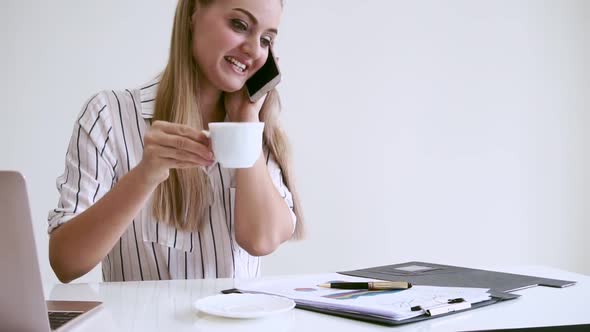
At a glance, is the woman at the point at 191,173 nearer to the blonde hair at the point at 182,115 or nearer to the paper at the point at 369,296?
the blonde hair at the point at 182,115

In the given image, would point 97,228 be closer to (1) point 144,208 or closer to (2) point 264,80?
(1) point 144,208

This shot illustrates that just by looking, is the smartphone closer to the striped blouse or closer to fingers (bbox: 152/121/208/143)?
the striped blouse

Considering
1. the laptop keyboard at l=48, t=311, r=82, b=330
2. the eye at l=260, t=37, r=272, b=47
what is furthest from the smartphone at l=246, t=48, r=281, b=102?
the laptop keyboard at l=48, t=311, r=82, b=330

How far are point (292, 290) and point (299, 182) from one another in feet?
5.97

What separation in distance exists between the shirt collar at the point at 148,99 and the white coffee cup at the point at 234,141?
0.56 meters

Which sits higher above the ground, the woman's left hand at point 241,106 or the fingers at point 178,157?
the woman's left hand at point 241,106

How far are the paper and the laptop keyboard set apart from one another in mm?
301

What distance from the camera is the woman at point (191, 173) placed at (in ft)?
4.83

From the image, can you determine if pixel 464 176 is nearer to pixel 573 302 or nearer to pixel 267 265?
pixel 267 265

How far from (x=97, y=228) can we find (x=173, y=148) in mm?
275

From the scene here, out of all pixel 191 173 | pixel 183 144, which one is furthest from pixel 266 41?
pixel 183 144

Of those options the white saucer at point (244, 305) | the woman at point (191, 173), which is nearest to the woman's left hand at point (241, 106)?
the woman at point (191, 173)

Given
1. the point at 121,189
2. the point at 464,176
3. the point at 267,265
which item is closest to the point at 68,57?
the point at 267,265

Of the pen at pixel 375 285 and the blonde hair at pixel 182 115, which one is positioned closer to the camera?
the pen at pixel 375 285
